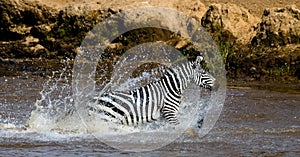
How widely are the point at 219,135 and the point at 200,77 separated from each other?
1.18 meters

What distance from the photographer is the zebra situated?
9516mm

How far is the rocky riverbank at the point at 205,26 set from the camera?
15.1m

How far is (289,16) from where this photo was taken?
15.4 metres

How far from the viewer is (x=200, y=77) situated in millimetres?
10203

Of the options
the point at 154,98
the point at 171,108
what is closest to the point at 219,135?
the point at 171,108

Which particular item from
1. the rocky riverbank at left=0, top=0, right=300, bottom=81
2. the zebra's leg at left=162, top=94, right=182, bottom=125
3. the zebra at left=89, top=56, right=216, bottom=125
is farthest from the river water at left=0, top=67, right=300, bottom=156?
the rocky riverbank at left=0, top=0, right=300, bottom=81

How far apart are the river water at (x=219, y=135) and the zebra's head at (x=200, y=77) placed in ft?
2.06

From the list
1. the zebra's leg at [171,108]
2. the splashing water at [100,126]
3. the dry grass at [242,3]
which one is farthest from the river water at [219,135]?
the dry grass at [242,3]

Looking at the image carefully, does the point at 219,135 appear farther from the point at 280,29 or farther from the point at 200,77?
the point at 280,29

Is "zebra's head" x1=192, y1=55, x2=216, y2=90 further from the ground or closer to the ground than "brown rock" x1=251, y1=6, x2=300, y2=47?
closer to the ground

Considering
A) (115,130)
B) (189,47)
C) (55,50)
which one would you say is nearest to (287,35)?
(189,47)

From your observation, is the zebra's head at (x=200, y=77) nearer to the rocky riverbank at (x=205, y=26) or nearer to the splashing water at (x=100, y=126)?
the splashing water at (x=100, y=126)

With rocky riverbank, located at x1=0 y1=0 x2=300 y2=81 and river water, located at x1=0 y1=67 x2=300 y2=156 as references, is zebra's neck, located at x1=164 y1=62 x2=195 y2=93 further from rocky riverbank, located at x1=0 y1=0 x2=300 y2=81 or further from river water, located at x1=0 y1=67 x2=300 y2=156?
rocky riverbank, located at x1=0 y1=0 x2=300 y2=81

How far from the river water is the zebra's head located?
63 cm
